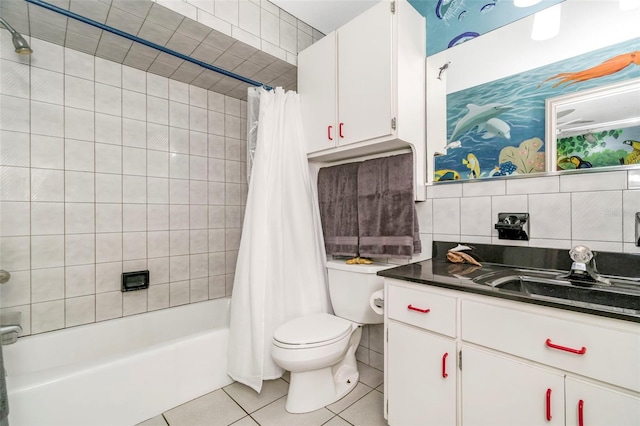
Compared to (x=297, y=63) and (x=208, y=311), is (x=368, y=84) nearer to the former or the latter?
(x=297, y=63)

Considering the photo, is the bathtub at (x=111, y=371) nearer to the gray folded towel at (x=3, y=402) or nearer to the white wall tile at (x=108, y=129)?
the gray folded towel at (x=3, y=402)

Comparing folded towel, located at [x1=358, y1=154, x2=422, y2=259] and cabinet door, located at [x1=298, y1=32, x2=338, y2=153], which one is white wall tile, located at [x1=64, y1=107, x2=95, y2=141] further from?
folded towel, located at [x1=358, y1=154, x2=422, y2=259]

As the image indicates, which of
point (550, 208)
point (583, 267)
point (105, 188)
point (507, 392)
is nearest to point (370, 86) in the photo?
point (550, 208)

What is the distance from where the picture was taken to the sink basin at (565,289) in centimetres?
95

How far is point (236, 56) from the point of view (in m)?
1.88

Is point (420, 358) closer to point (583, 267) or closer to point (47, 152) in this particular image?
point (583, 267)

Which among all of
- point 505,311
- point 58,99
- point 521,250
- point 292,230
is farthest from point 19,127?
point 521,250

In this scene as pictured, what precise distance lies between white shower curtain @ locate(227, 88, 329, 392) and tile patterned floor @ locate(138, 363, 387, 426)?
0.10 meters

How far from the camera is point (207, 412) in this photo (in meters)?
1.56

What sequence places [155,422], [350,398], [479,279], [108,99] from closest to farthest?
[479,279], [155,422], [350,398], [108,99]

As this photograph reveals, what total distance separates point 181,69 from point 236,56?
431mm

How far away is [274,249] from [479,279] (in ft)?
3.72

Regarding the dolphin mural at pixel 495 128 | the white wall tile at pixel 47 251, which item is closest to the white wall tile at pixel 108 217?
the white wall tile at pixel 47 251

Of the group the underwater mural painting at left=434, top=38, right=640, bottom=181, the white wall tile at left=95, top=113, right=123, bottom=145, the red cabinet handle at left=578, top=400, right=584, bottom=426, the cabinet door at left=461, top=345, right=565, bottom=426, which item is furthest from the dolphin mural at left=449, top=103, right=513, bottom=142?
the white wall tile at left=95, top=113, right=123, bottom=145
